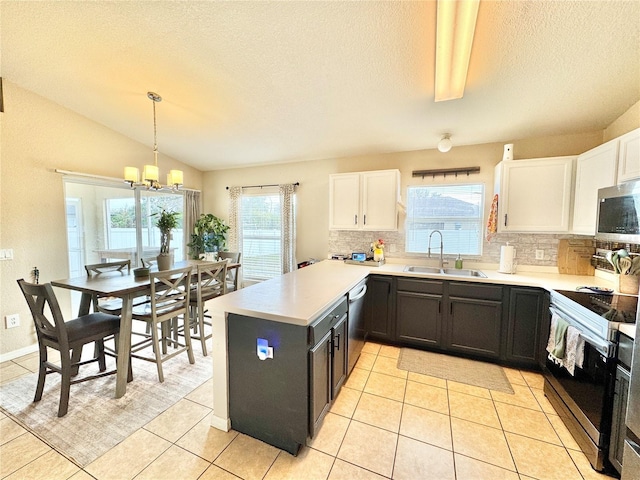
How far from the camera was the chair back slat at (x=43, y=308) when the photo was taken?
1.82 meters

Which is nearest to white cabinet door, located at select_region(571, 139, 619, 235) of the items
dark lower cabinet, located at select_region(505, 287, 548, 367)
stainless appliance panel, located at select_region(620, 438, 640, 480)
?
dark lower cabinet, located at select_region(505, 287, 548, 367)

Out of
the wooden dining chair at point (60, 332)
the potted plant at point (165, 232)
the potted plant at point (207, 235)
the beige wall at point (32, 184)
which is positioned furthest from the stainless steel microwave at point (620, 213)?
the beige wall at point (32, 184)

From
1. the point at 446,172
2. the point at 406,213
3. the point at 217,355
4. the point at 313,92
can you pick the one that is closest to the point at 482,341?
the point at 406,213

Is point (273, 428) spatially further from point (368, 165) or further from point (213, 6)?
point (368, 165)

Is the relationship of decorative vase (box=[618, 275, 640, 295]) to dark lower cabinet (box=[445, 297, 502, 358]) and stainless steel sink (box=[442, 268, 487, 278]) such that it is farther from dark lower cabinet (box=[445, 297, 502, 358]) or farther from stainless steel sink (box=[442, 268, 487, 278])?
stainless steel sink (box=[442, 268, 487, 278])

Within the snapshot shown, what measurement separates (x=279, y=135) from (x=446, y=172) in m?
2.18

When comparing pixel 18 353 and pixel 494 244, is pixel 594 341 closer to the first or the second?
pixel 494 244

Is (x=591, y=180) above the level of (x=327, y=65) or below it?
below

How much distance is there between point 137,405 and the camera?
2.01 m

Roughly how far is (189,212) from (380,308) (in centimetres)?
376

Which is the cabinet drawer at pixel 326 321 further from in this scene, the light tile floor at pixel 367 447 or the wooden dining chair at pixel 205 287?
the wooden dining chair at pixel 205 287

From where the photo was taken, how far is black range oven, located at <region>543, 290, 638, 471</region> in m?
1.48

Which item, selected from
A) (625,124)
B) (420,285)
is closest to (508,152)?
(625,124)

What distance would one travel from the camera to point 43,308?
1.94 metres
